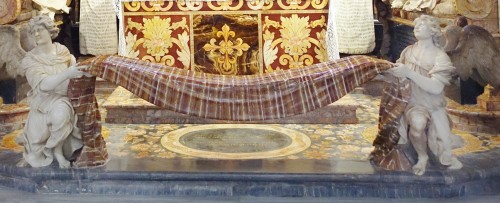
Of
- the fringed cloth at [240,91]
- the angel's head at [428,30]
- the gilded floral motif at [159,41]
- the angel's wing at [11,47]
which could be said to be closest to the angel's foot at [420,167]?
the fringed cloth at [240,91]

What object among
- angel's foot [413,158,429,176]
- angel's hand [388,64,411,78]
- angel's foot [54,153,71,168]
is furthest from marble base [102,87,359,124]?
angel's hand [388,64,411,78]

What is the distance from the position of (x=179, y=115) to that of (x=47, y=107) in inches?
88.1

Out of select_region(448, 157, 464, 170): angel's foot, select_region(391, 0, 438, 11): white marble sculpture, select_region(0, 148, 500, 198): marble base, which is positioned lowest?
select_region(0, 148, 500, 198): marble base

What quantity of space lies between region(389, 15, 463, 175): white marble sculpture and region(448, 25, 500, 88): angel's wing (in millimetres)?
1388

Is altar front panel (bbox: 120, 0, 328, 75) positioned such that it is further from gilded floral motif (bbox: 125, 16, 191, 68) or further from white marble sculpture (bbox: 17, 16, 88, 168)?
white marble sculpture (bbox: 17, 16, 88, 168)

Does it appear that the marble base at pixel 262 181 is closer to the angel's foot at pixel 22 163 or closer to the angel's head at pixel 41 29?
the angel's foot at pixel 22 163

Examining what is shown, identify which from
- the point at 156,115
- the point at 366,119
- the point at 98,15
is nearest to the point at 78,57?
the point at 98,15

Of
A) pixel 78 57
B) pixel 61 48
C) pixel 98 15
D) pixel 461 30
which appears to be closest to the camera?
pixel 61 48

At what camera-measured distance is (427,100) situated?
5574 mm

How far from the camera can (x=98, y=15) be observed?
9.87m

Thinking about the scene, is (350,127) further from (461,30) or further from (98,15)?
(98,15)

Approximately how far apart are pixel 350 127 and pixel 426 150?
1.91m

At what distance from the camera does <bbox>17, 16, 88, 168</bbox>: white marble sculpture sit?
5660 millimetres

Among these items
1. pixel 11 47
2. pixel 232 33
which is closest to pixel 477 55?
pixel 232 33
